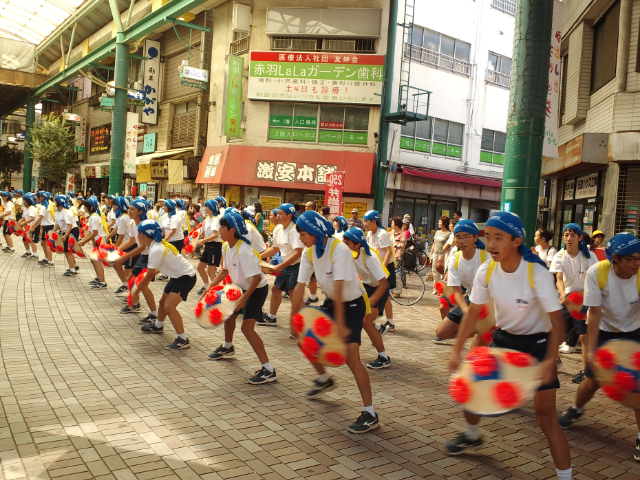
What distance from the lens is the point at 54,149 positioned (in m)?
36.1

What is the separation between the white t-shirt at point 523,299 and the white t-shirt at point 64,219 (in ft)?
36.9

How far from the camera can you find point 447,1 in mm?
23422

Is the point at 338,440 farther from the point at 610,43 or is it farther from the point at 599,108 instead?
the point at 610,43

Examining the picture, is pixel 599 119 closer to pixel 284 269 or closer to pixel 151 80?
pixel 284 269

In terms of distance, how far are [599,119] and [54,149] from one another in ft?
112

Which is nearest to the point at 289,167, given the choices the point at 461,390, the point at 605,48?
the point at 605,48

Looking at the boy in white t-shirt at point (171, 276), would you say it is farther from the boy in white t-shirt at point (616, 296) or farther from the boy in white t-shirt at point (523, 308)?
the boy in white t-shirt at point (616, 296)

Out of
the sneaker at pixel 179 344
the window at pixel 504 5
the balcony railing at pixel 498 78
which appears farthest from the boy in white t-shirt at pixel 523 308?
the window at pixel 504 5

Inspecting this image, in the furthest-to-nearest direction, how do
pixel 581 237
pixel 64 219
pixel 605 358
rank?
pixel 64 219 → pixel 581 237 → pixel 605 358

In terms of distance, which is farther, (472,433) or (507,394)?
(472,433)

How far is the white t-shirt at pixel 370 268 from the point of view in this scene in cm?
549

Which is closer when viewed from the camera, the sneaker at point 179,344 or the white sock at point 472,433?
the white sock at point 472,433

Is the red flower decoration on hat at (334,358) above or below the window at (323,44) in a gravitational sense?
below

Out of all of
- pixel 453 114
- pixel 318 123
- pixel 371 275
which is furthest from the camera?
pixel 453 114
